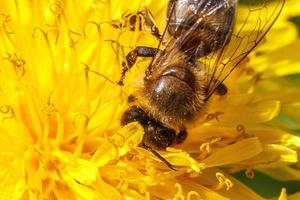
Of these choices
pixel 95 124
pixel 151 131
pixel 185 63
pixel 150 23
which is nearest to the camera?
pixel 151 131

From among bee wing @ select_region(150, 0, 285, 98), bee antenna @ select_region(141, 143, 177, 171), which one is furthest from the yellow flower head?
bee wing @ select_region(150, 0, 285, 98)

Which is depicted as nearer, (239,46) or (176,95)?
(176,95)

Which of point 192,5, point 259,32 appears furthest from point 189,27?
point 259,32

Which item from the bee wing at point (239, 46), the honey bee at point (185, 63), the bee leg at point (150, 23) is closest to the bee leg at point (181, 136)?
the honey bee at point (185, 63)

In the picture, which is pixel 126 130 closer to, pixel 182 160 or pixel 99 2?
pixel 182 160

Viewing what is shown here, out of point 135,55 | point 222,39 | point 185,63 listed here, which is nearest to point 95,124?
point 135,55

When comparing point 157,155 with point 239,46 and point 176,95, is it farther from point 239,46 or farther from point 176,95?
point 239,46

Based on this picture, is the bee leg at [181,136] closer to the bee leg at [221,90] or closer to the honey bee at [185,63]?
the honey bee at [185,63]
